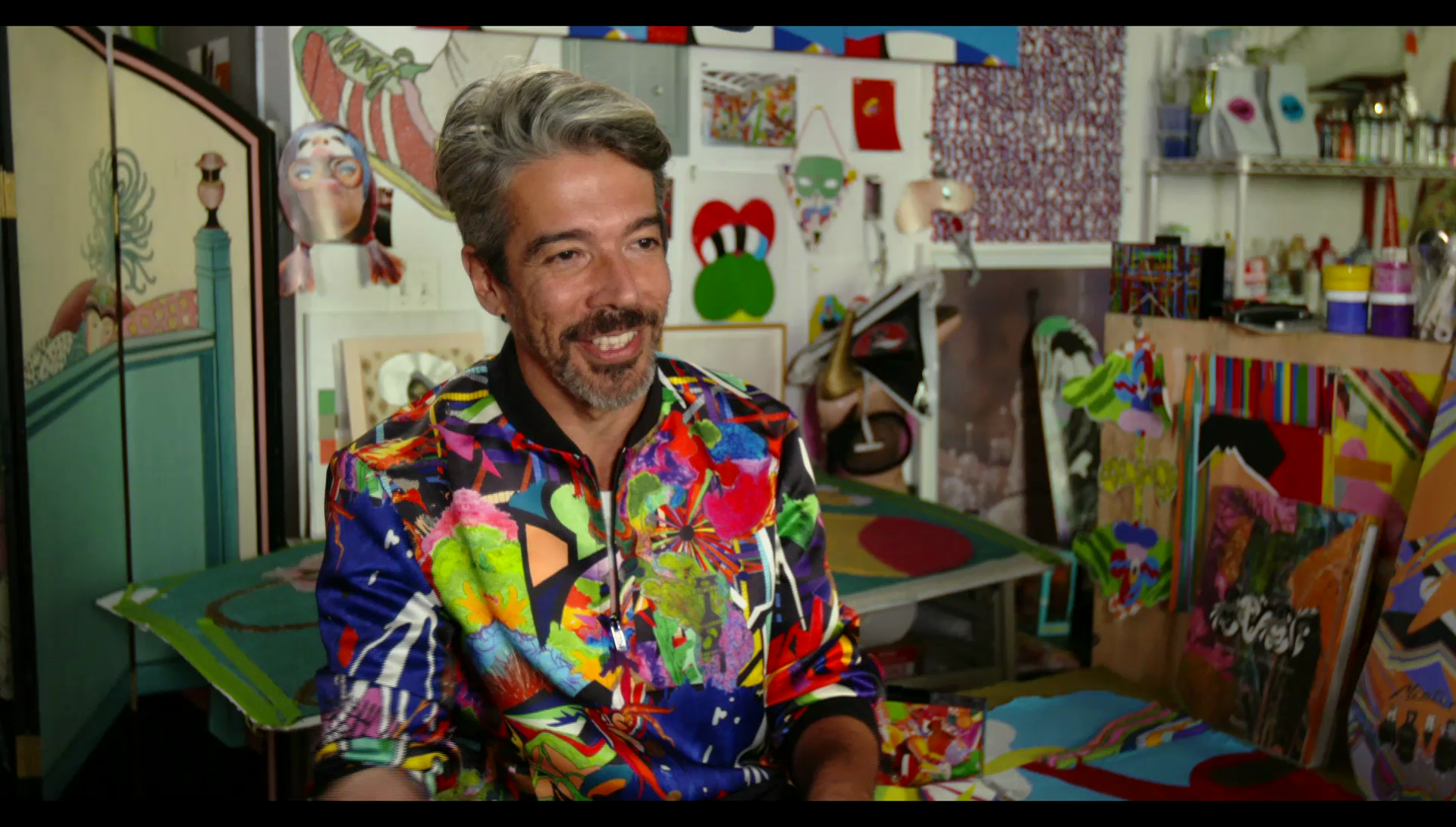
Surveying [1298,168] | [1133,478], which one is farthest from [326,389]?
[1298,168]

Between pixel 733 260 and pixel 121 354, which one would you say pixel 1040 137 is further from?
pixel 121 354

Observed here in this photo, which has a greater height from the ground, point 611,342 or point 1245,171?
point 1245,171

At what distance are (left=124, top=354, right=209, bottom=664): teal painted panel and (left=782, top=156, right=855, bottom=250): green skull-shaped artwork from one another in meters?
1.76

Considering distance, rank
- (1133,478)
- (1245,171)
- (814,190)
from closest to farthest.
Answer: (1133,478), (814,190), (1245,171)

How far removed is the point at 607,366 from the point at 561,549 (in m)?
0.24

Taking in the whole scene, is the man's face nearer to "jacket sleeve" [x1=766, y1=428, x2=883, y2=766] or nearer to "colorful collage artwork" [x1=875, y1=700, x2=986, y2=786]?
"jacket sleeve" [x1=766, y1=428, x2=883, y2=766]

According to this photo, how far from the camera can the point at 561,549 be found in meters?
1.53

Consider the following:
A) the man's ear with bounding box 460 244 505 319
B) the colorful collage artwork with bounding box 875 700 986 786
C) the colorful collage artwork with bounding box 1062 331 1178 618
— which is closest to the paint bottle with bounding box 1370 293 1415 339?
the colorful collage artwork with bounding box 1062 331 1178 618

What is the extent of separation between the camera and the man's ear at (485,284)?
1.61 m

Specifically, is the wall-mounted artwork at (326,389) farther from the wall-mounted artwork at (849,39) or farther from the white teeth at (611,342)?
the white teeth at (611,342)

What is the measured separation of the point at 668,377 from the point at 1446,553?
1177 mm

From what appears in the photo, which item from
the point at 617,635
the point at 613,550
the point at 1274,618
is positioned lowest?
the point at 1274,618

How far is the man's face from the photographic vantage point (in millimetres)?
1528

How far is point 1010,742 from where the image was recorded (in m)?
2.14
